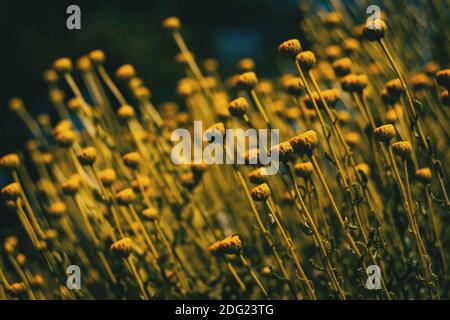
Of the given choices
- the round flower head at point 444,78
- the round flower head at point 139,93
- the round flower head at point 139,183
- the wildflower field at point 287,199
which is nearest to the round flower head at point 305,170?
the wildflower field at point 287,199

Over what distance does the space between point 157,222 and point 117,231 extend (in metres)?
0.09

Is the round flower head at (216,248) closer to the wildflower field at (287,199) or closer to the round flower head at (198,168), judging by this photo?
the wildflower field at (287,199)

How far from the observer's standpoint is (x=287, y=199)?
1104 millimetres

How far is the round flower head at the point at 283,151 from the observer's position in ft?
2.55

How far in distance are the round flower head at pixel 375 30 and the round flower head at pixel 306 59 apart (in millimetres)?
82

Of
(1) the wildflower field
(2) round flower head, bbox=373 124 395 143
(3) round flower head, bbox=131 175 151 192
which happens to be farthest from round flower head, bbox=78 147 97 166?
(2) round flower head, bbox=373 124 395 143

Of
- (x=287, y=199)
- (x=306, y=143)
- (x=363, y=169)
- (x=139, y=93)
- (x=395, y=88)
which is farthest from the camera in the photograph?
(x=139, y=93)

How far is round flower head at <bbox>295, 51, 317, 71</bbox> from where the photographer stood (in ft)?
2.81

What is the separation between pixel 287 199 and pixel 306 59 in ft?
1.09

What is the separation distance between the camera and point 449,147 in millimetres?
1082

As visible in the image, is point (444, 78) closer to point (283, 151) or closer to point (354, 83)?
point (354, 83)

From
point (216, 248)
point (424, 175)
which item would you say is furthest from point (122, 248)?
point (424, 175)

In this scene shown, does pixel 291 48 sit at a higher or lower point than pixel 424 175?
higher
